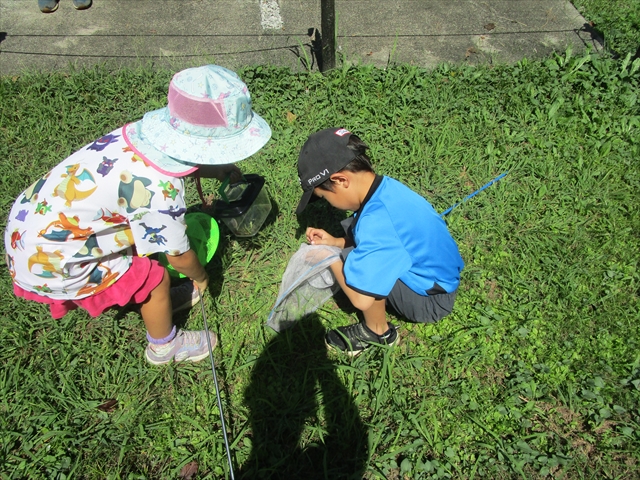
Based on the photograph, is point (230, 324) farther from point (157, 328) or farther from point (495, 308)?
point (495, 308)

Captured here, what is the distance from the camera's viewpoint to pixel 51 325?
239 centimetres

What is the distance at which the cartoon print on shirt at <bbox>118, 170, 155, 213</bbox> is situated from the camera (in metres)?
1.67

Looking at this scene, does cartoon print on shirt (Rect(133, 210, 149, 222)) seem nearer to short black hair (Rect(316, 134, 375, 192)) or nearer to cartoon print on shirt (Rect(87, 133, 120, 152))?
cartoon print on shirt (Rect(87, 133, 120, 152))

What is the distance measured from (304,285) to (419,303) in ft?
1.87

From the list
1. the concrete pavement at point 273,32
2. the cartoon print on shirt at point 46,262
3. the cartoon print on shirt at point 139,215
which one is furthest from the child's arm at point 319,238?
the concrete pavement at point 273,32

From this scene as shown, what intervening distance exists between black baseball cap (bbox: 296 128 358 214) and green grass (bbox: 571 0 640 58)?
326 centimetres

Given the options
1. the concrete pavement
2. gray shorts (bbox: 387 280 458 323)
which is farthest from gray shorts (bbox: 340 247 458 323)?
the concrete pavement

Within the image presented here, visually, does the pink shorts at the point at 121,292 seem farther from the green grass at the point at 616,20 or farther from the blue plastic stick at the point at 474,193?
the green grass at the point at 616,20

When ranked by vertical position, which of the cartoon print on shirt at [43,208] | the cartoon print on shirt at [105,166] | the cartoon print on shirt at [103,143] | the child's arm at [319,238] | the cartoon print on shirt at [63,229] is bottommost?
the child's arm at [319,238]

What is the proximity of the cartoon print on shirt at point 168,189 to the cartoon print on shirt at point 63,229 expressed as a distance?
333 mm

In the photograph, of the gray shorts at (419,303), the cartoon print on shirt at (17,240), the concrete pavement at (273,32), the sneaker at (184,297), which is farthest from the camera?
the concrete pavement at (273,32)

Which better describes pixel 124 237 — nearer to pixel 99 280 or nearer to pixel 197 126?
pixel 99 280

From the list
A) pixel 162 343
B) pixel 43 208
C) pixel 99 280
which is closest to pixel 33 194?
pixel 43 208

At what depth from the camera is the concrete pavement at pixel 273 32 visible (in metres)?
3.82
